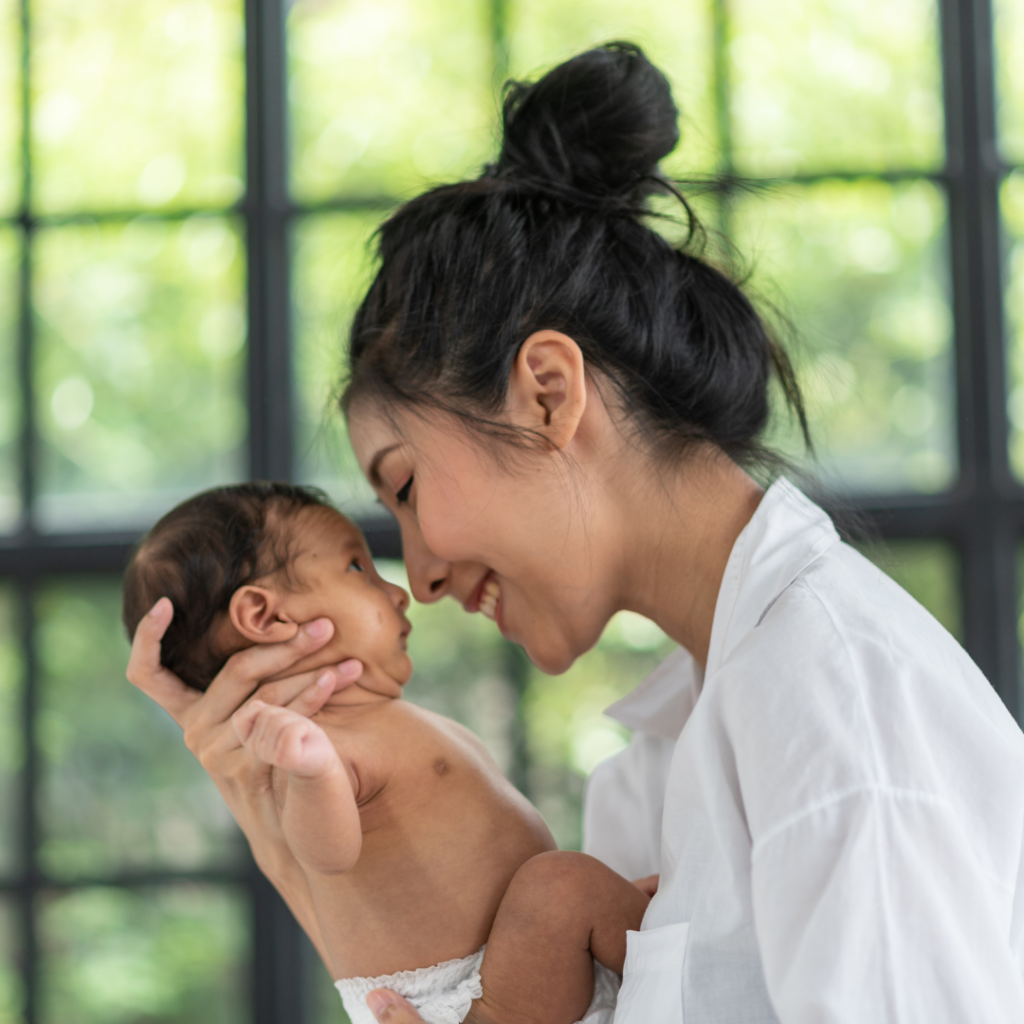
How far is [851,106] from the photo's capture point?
6.15ft

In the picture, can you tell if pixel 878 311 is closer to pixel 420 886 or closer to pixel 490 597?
pixel 490 597

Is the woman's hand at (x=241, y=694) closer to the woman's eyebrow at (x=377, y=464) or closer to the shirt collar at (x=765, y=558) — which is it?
the woman's eyebrow at (x=377, y=464)

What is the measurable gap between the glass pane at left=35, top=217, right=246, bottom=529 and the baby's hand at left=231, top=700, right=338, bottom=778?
3.94 ft

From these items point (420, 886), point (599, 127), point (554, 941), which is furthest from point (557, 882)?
point (599, 127)

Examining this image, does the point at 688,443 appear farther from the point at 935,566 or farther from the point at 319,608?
the point at 935,566

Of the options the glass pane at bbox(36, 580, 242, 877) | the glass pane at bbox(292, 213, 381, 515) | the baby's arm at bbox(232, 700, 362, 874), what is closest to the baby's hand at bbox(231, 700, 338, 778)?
the baby's arm at bbox(232, 700, 362, 874)

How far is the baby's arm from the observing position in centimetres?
85

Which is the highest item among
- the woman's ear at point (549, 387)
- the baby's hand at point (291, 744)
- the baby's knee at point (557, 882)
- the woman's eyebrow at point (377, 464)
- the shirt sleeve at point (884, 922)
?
the woman's ear at point (549, 387)

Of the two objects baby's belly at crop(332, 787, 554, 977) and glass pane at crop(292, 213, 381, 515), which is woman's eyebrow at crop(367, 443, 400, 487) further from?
glass pane at crop(292, 213, 381, 515)

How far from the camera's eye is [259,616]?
1.11m

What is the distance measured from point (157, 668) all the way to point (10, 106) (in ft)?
5.00

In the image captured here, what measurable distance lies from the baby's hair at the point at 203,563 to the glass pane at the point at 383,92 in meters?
1.02

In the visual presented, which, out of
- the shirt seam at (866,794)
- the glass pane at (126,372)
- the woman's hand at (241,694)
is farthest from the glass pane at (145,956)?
the shirt seam at (866,794)

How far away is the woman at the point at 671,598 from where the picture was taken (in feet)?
2.15
